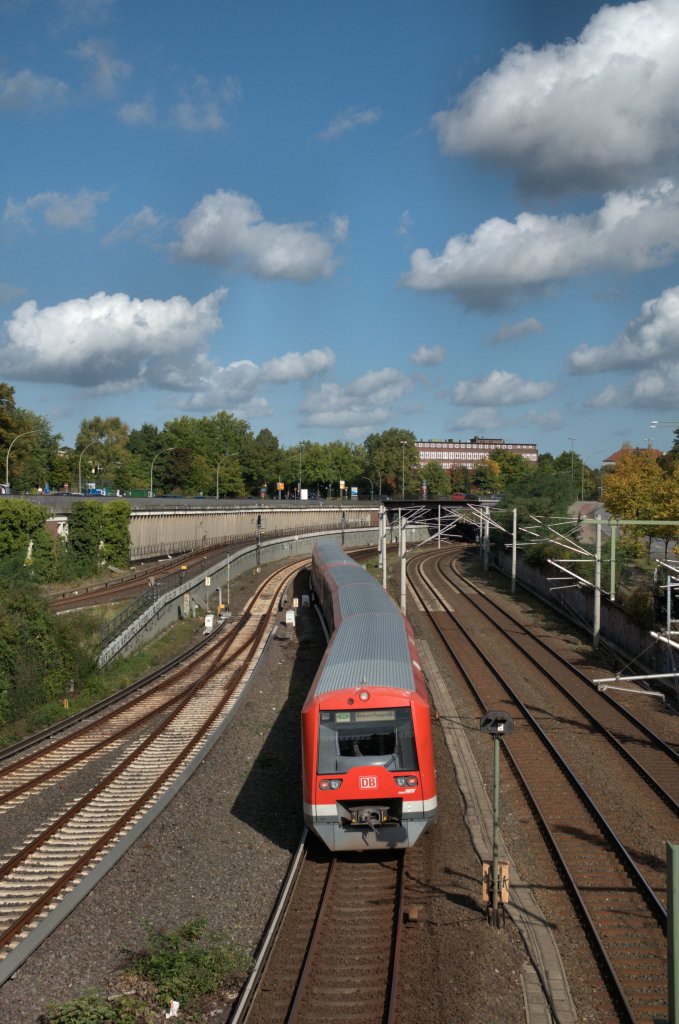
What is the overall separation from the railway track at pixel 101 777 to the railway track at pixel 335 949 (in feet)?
10.8

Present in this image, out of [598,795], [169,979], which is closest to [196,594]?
[598,795]

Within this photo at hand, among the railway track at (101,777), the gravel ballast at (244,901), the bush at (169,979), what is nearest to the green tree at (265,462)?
the railway track at (101,777)

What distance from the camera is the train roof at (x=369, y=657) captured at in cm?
1352

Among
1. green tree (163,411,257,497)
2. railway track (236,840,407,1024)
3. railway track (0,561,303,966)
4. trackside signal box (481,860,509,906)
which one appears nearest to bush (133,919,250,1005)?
railway track (236,840,407,1024)

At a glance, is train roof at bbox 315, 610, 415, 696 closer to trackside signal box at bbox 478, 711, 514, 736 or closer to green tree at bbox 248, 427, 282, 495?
trackside signal box at bbox 478, 711, 514, 736

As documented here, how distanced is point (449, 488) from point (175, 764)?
482ft

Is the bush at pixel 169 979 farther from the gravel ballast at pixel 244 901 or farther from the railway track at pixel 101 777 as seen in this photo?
the railway track at pixel 101 777

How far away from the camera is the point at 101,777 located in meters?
18.1

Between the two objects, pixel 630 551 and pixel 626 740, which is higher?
pixel 630 551

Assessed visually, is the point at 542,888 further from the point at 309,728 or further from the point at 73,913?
the point at 73,913

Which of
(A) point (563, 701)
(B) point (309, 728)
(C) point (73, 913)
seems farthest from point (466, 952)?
(A) point (563, 701)

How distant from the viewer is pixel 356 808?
1283cm

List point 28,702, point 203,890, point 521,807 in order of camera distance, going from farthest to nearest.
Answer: point 28,702 < point 521,807 < point 203,890

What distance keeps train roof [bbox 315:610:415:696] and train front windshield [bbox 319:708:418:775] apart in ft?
1.55
